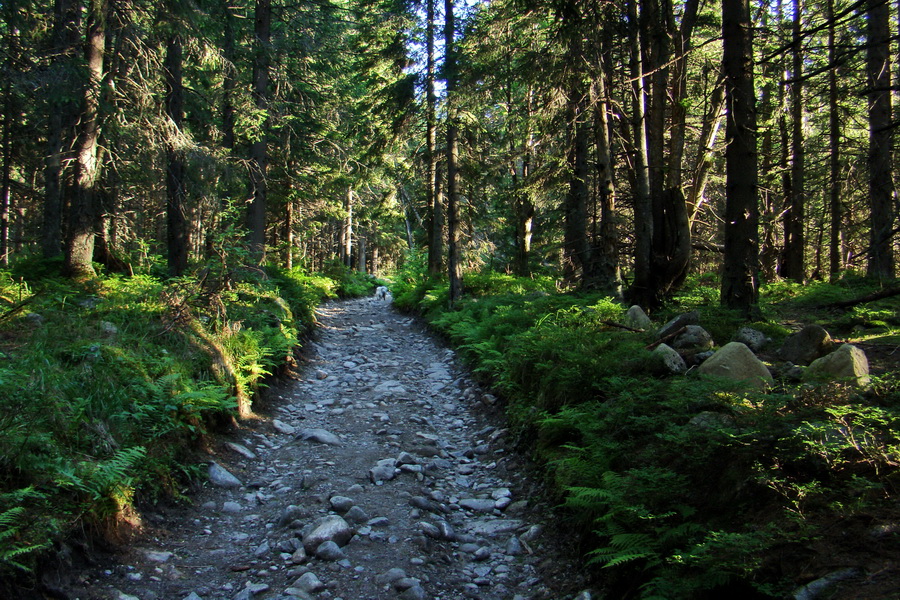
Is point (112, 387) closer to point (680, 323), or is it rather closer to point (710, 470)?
point (710, 470)

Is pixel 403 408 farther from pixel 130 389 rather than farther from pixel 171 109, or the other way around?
pixel 171 109

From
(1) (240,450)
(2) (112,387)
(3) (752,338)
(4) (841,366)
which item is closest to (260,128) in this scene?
(1) (240,450)

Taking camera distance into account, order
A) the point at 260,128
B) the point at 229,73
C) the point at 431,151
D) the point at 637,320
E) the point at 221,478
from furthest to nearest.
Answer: the point at 431,151 < the point at 260,128 < the point at 229,73 < the point at 637,320 < the point at 221,478

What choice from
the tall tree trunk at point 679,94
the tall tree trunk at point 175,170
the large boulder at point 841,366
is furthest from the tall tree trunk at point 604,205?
the tall tree trunk at point 175,170

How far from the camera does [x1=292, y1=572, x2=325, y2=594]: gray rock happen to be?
3787 millimetres

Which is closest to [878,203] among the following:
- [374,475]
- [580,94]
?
[580,94]

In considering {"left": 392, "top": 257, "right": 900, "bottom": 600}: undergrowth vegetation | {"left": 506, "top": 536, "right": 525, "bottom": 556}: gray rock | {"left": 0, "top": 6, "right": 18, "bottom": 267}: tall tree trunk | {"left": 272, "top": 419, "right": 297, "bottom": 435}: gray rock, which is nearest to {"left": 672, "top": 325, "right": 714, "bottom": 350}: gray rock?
{"left": 392, "top": 257, "right": 900, "bottom": 600}: undergrowth vegetation

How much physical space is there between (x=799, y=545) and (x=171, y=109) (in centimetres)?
1460

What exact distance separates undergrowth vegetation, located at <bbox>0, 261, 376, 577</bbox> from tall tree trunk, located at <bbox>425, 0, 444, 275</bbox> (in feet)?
31.3

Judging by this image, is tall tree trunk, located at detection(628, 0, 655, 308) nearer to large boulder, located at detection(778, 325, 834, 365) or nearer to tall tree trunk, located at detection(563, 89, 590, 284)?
tall tree trunk, located at detection(563, 89, 590, 284)

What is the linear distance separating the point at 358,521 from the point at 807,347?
4.92 m

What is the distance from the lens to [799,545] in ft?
8.63

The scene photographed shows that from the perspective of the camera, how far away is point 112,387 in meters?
5.13

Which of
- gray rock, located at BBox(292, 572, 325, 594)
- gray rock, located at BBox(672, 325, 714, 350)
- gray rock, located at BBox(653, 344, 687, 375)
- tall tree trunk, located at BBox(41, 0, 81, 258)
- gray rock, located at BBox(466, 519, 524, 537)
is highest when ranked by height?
tall tree trunk, located at BBox(41, 0, 81, 258)
